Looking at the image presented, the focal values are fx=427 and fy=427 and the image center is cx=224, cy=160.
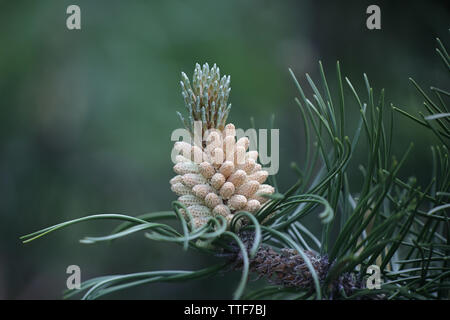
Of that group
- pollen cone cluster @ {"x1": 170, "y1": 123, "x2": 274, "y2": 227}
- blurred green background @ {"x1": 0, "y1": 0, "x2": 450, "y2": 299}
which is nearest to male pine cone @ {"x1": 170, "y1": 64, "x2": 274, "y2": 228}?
pollen cone cluster @ {"x1": 170, "y1": 123, "x2": 274, "y2": 227}

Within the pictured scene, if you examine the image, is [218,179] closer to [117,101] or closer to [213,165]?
[213,165]

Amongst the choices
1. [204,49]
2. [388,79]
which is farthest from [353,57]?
[204,49]

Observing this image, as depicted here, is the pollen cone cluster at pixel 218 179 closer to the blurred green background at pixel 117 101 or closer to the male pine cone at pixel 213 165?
the male pine cone at pixel 213 165

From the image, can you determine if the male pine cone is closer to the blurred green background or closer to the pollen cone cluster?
the pollen cone cluster

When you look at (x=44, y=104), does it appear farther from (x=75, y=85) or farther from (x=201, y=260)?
(x=201, y=260)

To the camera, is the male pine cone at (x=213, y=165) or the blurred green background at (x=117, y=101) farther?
the blurred green background at (x=117, y=101)

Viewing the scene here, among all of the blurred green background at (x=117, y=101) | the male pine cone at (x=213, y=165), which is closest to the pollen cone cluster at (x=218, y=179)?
the male pine cone at (x=213, y=165)
